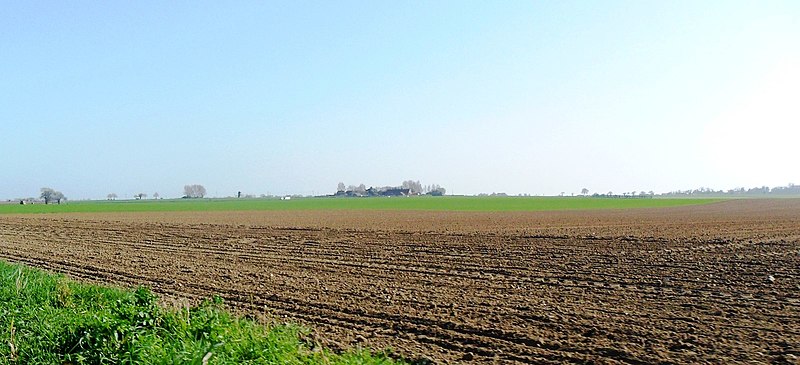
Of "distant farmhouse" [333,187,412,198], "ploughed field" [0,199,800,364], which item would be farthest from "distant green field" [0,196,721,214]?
"distant farmhouse" [333,187,412,198]

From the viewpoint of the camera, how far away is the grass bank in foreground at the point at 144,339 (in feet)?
21.7

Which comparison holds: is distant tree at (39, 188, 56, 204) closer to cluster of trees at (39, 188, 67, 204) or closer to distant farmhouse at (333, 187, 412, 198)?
cluster of trees at (39, 188, 67, 204)

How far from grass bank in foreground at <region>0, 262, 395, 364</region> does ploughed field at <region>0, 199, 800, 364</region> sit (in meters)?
1.10

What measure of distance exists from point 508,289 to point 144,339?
698cm

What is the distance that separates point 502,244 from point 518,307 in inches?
444

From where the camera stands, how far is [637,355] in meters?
7.19

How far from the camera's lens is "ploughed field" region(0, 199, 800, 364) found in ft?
25.4

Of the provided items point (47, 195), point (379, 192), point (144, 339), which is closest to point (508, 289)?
point (144, 339)

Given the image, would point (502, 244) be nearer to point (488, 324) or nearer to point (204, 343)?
point (488, 324)

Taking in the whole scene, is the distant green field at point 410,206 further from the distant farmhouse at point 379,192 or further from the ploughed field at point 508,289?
the distant farmhouse at point 379,192

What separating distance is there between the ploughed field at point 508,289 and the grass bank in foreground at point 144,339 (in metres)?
1.10

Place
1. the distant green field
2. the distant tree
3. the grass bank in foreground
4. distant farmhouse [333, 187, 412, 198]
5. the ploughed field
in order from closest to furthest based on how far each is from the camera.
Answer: the grass bank in foreground → the ploughed field → the distant green field → the distant tree → distant farmhouse [333, 187, 412, 198]

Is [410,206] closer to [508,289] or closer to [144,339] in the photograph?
[508,289]

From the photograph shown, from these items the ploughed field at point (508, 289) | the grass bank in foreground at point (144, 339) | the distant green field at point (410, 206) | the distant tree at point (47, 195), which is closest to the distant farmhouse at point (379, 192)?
the distant green field at point (410, 206)
